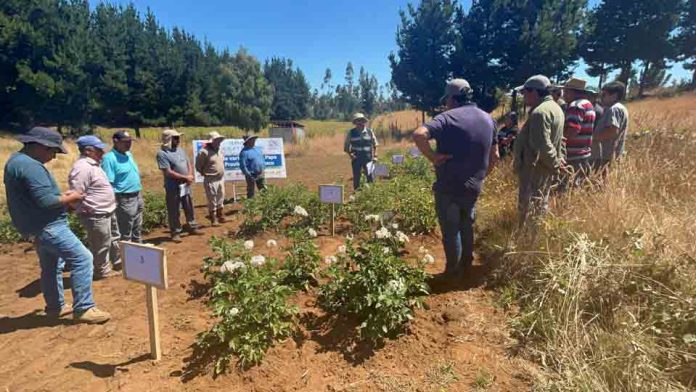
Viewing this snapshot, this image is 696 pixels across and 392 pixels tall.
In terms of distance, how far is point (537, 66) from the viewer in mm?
22469

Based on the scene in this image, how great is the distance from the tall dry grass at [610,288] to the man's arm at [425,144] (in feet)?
3.43

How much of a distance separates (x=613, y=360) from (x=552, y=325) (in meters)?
0.47

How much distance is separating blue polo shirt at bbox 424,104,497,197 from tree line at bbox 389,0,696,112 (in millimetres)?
22254

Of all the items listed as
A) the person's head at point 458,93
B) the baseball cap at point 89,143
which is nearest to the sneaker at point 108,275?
the baseball cap at point 89,143

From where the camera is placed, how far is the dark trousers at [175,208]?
569 centimetres

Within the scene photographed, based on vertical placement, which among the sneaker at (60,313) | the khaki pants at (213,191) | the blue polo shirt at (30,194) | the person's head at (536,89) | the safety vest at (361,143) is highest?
the person's head at (536,89)

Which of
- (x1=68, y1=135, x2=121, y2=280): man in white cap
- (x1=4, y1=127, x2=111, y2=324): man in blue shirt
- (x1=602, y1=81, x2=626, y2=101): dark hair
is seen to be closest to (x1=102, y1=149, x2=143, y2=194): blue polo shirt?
(x1=68, y1=135, x2=121, y2=280): man in white cap

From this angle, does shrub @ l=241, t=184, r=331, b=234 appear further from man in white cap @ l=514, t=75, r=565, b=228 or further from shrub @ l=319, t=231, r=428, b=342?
man in white cap @ l=514, t=75, r=565, b=228

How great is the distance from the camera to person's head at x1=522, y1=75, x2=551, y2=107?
352 centimetres

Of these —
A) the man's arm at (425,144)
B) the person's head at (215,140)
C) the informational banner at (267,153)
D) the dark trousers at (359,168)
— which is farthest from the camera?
the informational banner at (267,153)

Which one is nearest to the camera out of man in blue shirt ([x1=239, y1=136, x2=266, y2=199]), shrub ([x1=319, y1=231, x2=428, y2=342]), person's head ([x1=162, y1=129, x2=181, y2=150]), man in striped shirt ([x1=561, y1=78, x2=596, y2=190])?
shrub ([x1=319, y1=231, x2=428, y2=342])

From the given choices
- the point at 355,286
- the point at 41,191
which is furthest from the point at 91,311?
the point at 355,286

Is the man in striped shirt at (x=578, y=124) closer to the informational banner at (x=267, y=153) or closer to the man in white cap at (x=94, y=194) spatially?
the man in white cap at (x=94, y=194)

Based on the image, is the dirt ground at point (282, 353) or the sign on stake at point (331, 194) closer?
the dirt ground at point (282, 353)
